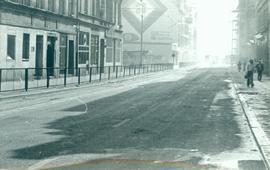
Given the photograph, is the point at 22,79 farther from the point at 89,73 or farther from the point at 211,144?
the point at 211,144

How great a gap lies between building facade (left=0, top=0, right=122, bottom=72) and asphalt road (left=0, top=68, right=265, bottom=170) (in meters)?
13.9

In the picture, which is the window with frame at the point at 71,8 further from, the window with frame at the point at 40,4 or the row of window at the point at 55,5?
the window with frame at the point at 40,4

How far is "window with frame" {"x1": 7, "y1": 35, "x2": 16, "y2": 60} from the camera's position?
29705 mm

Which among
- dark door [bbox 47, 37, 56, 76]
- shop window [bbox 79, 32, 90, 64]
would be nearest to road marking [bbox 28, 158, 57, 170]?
dark door [bbox 47, 37, 56, 76]

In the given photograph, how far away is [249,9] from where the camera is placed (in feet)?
310

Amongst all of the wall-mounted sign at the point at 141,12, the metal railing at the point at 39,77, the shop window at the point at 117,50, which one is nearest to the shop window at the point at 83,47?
the metal railing at the point at 39,77

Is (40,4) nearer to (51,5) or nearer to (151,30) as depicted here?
(51,5)

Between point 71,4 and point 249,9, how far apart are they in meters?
62.4

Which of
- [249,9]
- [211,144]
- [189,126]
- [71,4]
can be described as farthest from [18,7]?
[249,9]

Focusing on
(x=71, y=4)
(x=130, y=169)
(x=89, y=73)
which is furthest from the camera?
(x=71, y=4)

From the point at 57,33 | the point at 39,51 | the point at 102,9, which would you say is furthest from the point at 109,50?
the point at 39,51

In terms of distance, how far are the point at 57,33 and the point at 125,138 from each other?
2812cm

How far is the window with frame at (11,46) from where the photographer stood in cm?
2970

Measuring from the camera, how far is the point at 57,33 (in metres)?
37.2
